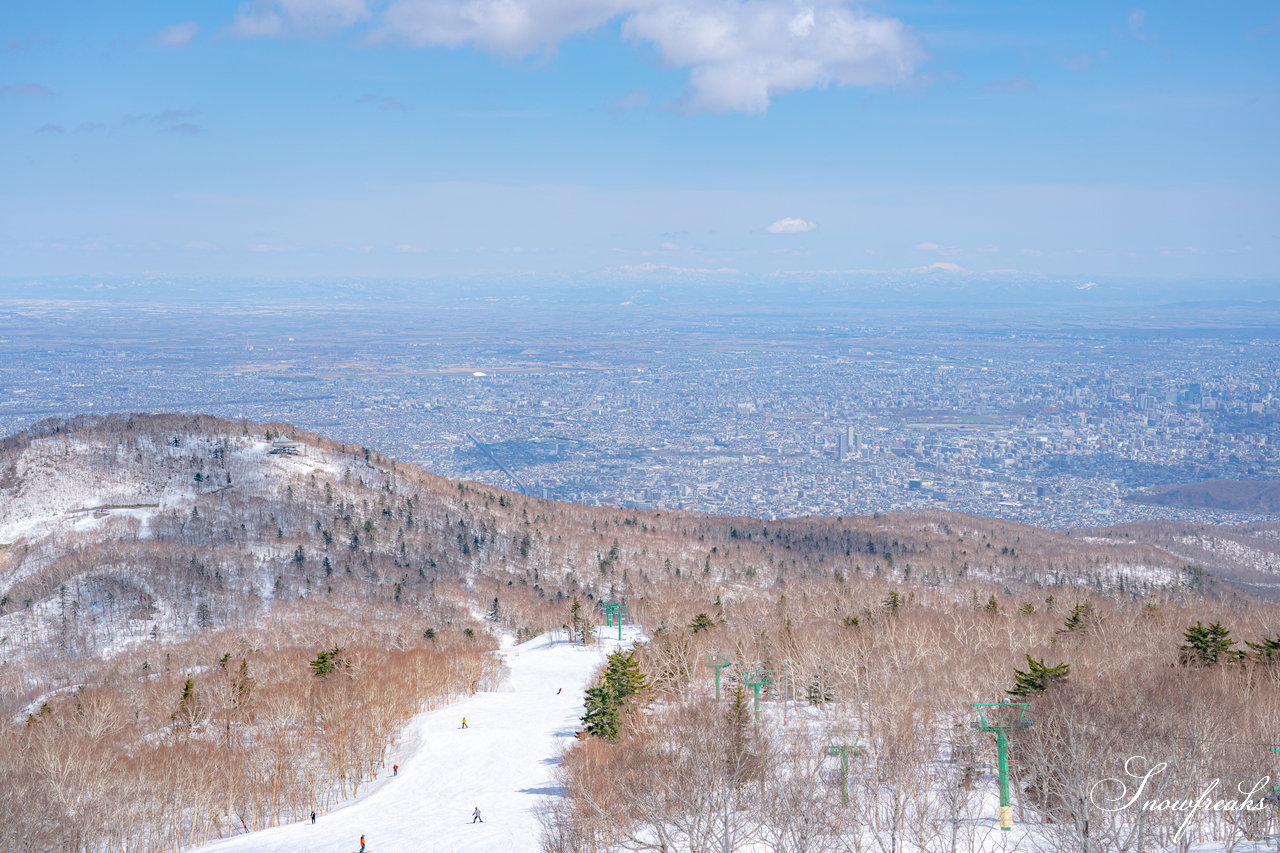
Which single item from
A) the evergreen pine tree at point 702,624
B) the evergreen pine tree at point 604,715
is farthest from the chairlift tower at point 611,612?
the evergreen pine tree at point 604,715

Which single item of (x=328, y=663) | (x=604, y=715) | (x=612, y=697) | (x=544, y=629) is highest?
(x=612, y=697)

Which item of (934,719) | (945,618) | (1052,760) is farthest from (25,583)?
(1052,760)

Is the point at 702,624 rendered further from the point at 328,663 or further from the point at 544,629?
the point at 544,629

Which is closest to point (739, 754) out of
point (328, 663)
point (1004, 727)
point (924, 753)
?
point (1004, 727)

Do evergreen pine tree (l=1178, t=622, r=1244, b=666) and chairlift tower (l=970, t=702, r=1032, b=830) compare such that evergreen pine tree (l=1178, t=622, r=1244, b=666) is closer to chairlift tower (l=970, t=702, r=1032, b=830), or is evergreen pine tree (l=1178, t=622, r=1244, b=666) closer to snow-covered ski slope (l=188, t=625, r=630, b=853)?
chairlift tower (l=970, t=702, r=1032, b=830)

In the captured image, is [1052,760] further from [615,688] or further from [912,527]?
[912,527]

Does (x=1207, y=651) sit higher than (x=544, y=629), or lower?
higher
